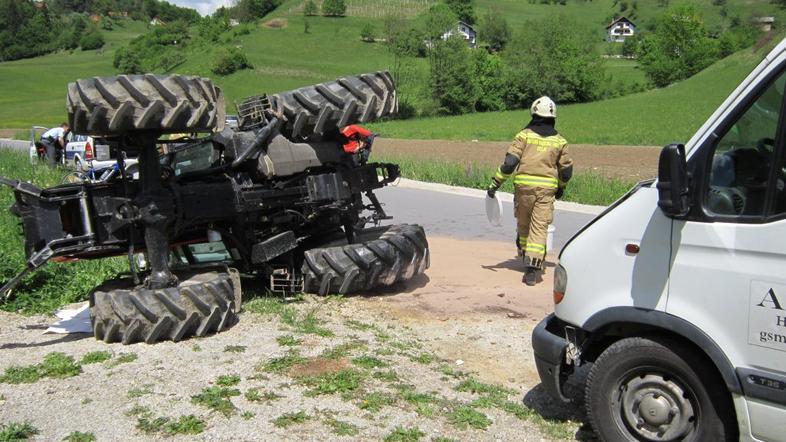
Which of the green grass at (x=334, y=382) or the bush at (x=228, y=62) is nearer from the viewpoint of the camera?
the green grass at (x=334, y=382)

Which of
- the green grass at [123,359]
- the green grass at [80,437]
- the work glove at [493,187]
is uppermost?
the work glove at [493,187]

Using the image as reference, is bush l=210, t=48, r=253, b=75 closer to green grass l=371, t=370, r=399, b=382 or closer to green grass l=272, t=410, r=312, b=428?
green grass l=371, t=370, r=399, b=382

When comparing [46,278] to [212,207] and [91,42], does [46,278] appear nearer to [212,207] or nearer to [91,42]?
[212,207]

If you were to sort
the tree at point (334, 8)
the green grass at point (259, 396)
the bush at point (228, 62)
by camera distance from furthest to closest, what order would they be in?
the tree at point (334, 8) → the bush at point (228, 62) → the green grass at point (259, 396)

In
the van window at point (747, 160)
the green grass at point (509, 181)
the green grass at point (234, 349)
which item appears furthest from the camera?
the green grass at point (509, 181)

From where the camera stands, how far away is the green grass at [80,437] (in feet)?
13.9

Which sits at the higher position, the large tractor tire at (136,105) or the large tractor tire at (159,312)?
the large tractor tire at (136,105)

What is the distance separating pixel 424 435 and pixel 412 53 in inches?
3493

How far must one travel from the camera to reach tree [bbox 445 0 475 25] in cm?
13582

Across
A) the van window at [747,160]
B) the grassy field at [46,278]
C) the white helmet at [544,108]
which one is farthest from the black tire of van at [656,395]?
the grassy field at [46,278]

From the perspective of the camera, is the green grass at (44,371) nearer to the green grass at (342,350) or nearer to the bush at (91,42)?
the green grass at (342,350)

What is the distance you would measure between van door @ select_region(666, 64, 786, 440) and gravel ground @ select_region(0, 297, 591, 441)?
1186 millimetres

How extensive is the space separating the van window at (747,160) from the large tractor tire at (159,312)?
12.8 ft

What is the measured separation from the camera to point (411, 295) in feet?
25.1
